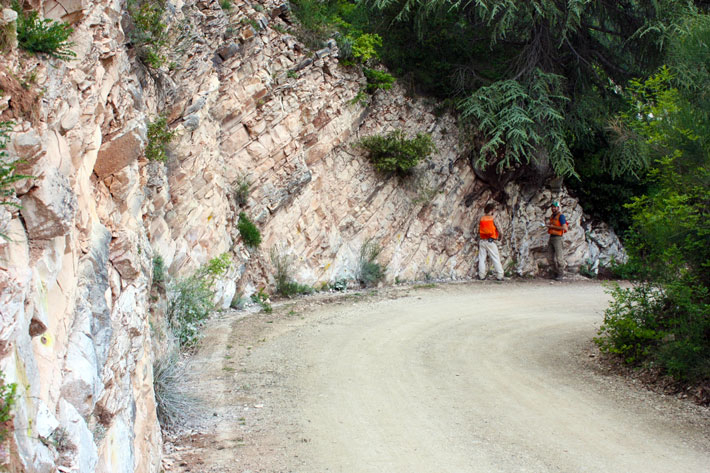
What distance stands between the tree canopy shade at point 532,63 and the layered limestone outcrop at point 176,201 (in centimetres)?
140

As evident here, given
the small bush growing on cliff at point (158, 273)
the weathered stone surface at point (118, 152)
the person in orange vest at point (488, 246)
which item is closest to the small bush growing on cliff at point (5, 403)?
the weathered stone surface at point (118, 152)

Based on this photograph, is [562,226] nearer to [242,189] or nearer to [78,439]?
[242,189]

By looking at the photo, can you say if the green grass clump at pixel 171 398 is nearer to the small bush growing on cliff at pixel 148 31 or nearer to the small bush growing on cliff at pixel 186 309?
the small bush growing on cliff at pixel 186 309

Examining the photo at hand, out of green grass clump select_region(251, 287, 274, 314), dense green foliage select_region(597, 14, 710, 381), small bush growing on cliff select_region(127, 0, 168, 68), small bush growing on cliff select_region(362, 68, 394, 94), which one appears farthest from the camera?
small bush growing on cliff select_region(362, 68, 394, 94)

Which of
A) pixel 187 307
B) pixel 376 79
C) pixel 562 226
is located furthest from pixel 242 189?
pixel 562 226

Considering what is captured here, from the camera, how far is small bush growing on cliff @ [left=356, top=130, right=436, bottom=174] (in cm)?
1608

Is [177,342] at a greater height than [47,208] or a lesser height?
lesser

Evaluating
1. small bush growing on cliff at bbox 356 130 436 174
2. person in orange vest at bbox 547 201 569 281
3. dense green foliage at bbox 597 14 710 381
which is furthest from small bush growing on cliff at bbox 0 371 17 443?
person in orange vest at bbox 547 201 569 281

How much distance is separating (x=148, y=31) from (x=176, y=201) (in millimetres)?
3236

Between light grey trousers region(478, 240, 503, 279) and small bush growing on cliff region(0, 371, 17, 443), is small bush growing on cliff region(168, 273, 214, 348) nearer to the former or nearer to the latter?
small bush growing on cliff region(0, 371, 17, 443)

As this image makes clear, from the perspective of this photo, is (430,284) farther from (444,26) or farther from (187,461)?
(187,461)

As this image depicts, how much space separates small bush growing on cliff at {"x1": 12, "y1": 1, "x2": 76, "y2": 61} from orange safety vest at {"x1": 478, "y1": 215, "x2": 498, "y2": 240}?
15154mm

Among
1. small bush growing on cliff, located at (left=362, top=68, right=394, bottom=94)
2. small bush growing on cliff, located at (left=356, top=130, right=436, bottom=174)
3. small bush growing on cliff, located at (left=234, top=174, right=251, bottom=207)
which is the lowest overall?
small bush growing on cliff, located at (left=234, top=174, right=251, bottom=207)

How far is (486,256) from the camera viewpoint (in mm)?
17984
